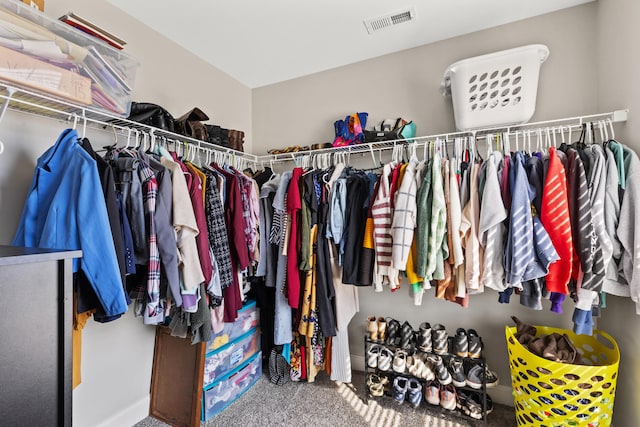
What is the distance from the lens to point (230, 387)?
182cm

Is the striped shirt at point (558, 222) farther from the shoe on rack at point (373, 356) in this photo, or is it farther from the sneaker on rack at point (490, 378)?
the shoe on rack at point (373, 356)

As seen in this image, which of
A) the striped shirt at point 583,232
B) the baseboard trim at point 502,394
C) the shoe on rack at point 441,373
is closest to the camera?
the striped shirt at point 583,232

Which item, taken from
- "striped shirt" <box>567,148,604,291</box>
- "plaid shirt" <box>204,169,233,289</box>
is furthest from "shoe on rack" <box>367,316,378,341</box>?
"striped shirt" <box>567,148,604,291</box>

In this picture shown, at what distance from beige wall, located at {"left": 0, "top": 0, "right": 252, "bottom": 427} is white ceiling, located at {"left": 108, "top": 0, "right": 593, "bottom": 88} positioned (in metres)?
0.14

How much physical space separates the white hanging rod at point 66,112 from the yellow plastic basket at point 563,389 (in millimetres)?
2226

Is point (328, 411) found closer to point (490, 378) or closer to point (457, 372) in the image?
point (457, 372)

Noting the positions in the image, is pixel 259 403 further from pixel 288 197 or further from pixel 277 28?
pixel 277 28

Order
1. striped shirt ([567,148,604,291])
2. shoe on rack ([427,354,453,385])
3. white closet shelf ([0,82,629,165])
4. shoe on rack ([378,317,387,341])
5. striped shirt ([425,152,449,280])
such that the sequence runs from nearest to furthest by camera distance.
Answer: white closet shelf ([0,82,629,165]) → striped shirt ([567,148,604,291]) → striped shirt ([425,152,449,280]) → shoe on rack ([427,354,453,385]) → shoe on rack ([378,317,387,341])

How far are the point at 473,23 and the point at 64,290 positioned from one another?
8.00ft

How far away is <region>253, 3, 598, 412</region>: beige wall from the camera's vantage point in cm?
165

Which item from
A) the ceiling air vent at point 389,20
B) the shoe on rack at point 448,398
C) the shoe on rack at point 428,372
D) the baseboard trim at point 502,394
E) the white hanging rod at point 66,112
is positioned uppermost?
the ceiling air vent at point 389,20

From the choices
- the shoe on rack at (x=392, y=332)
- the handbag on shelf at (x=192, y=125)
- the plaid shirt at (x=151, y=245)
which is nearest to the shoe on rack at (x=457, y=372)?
the shoe on rack at (x=392, y=332)

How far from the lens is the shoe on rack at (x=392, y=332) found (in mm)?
1853

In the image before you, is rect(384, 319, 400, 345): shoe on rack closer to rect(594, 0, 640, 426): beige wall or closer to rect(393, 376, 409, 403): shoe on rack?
rect(393, 376, 409, 403): shoe on rack
